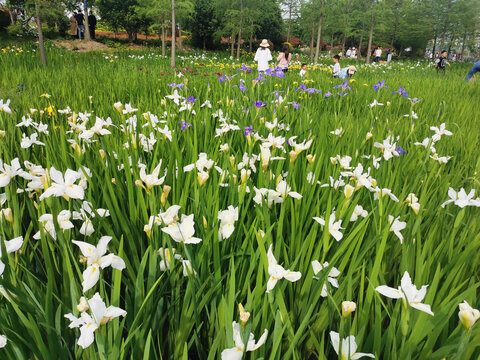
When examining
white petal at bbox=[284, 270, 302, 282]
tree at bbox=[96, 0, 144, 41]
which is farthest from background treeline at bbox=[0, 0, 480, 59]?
white petal at bbox=[284, 270, 302, 282]

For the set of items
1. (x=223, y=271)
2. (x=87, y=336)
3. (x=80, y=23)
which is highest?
(x=80, y=23)

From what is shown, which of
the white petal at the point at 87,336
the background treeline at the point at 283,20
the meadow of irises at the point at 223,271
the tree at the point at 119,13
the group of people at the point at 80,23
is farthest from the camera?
the tree at the point at 119,13

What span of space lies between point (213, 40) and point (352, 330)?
96.8 ft

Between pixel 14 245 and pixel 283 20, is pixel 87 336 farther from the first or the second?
pixel 283 20

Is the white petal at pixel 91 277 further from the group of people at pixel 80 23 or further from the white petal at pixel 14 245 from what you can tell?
the group of people at pixel 80 23

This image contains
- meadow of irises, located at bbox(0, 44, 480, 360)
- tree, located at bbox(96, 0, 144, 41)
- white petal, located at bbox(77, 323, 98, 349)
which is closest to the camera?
white petal, located at bbox(77, 323, 98, 349)

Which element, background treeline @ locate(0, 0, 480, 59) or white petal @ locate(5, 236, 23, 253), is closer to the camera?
white petal @ locate(5, 236, 23, 253)

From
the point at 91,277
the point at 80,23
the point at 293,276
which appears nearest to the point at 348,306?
the point at 293,276

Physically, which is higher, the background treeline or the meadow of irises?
the background treeline

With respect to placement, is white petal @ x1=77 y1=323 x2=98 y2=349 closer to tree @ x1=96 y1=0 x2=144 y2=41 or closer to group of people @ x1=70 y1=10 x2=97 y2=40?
group of people @ x1=70 y1=10 x2=97 y2=40

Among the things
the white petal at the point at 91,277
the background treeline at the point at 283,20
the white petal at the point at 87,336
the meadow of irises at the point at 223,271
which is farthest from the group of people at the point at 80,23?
the white petal at the point at 87,336

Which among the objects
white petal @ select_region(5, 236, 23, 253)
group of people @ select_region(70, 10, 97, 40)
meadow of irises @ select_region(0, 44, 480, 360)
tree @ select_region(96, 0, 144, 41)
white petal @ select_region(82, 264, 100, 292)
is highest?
tree @ select_region(96, 0, 144, 41)

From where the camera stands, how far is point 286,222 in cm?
120

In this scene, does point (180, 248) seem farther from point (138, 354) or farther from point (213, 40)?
point (213, 40)
